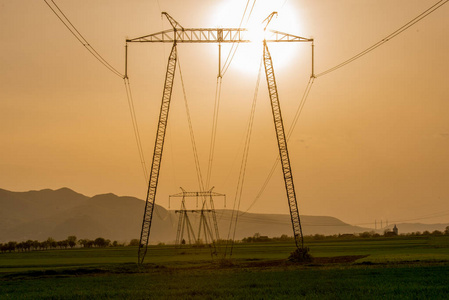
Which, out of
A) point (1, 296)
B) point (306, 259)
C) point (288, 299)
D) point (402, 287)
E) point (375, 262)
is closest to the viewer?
point (288, 299)

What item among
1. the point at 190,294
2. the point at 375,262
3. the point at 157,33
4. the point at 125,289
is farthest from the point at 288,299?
the point at 157,33

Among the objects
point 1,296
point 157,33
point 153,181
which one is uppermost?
point 157,33

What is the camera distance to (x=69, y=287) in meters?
47.3

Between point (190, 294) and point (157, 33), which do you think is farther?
point (157, 33)

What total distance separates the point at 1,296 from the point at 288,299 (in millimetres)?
21701

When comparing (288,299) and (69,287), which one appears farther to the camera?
(69,287)

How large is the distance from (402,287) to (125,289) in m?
20.4

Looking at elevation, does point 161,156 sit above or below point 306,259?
Answer: above

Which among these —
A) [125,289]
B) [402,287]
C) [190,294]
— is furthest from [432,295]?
[125,289]

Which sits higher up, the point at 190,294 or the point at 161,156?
the point at 161,156

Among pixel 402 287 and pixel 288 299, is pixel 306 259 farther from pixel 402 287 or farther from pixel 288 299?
pixel 288 299

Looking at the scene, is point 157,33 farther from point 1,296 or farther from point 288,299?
point 288,299

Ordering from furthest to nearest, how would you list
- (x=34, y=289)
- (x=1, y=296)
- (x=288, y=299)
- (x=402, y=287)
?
(x=34, y=289) < (x=1, y=296) < (x=402, y=287) < (x=288, y=299)

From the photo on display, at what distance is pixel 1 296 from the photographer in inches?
1652
